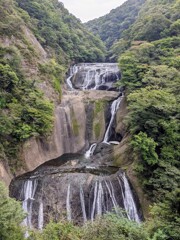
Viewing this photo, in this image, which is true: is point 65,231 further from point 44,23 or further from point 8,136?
point 44,23

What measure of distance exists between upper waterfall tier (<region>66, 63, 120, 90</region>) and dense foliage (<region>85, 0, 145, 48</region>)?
88.9ft

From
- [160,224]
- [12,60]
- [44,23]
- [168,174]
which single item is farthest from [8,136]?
[44,23]

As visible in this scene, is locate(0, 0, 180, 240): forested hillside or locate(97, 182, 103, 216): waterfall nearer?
locate(0, 0, 180, 240): forested hillside

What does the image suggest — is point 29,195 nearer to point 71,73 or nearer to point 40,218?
point 40,218

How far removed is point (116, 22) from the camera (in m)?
60.2

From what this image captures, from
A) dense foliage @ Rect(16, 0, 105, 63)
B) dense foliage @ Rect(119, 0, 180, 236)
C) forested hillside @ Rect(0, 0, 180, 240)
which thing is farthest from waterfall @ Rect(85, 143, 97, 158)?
dense foliage @ Rect(16, 0, 105, 63)

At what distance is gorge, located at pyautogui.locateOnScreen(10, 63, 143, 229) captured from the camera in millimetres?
13406

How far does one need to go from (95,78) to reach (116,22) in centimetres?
3788

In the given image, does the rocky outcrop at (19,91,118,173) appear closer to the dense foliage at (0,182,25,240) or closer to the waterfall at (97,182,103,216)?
the waterfall at (97,182,103,216)

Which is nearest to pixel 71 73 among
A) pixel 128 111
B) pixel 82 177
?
pixel 128 111

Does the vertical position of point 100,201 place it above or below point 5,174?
below

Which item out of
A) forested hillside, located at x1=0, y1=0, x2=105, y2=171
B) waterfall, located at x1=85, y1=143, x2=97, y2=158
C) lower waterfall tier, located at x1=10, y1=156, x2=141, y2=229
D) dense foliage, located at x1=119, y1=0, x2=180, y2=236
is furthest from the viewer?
waterfall, located at x1=85, y1=143, x2=97, y2=158

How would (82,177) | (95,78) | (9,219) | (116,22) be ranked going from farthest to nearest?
(116,22)
(95,78)
(82,177)
(9,219)

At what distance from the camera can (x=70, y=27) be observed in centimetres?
4222
